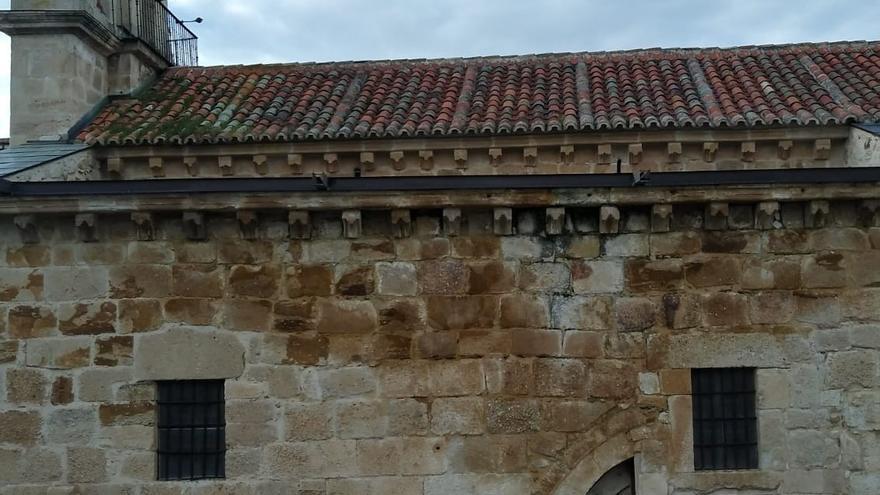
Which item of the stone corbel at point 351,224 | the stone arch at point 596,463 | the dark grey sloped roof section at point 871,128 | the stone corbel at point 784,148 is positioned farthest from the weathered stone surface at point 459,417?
the dark grey sloped roof section at point 871,128

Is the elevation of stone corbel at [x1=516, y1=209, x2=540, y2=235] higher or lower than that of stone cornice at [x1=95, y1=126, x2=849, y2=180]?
lower

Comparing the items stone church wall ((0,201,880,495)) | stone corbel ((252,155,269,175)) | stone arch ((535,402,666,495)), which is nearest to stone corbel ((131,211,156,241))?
stone church wall ((0,201,880,495))

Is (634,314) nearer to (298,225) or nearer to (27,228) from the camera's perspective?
(298,225)

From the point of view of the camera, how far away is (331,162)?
31.4 ft

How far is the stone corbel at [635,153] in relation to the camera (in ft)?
30.3

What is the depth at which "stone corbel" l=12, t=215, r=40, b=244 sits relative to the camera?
6.45m

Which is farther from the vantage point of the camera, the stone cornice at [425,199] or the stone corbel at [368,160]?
the stone corbel at [368,160]

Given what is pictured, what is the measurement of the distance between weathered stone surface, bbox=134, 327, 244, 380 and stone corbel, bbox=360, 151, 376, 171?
3.64 metres

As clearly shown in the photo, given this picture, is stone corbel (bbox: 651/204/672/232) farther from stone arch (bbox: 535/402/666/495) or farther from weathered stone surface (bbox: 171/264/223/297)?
weathered stone surface (bbox: 171/264/223/297)

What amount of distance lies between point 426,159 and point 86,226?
4.30m

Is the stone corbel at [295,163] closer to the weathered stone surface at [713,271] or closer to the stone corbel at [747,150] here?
the weathered stone surface at [713,271]

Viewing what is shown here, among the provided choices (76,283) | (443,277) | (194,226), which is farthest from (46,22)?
(443,277)

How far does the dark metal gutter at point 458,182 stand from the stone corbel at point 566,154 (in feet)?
10.2

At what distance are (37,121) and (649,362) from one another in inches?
358
